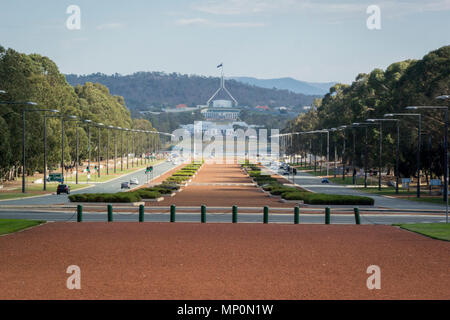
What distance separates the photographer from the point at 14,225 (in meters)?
40.7

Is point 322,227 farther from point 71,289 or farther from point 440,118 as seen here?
point 440,118

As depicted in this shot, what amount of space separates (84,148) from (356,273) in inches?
4735

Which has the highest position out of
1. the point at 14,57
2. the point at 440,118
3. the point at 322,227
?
the point at 14,57

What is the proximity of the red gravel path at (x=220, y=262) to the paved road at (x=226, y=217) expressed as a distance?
Result: 7.26 meters

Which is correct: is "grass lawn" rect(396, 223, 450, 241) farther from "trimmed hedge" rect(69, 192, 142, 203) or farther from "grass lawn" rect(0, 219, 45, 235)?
"trimmed hedge" rect(69, 192, 142, 203)

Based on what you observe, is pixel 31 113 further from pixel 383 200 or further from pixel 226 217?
pixel 226 217

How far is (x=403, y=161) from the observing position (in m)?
104

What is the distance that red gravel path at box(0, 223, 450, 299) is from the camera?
20.8 m

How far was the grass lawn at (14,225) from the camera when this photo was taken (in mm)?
37906

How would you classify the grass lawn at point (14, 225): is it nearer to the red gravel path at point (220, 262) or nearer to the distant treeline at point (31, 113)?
the red gravel path at point (220, 262)

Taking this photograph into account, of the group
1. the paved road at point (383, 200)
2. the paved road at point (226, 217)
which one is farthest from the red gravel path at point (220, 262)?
the paved road at point (383, 200)

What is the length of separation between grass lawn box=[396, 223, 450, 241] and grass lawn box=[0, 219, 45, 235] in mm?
20741

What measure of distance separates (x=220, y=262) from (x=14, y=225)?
18.2m

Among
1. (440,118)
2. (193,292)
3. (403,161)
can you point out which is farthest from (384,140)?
(193,292)
